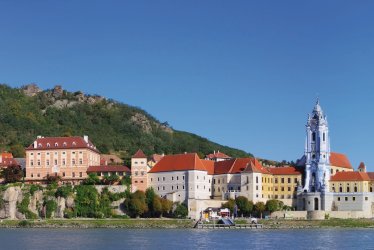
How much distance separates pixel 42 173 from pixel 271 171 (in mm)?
32084

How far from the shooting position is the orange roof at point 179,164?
103 meters

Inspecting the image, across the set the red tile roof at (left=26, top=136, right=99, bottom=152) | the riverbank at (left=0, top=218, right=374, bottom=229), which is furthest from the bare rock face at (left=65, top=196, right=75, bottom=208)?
the red tile roof at (left=26, top=136, right=99, bottom=152)

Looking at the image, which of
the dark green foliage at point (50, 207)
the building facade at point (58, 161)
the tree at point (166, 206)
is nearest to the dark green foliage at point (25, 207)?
the dark green foliage at point (50, 207)

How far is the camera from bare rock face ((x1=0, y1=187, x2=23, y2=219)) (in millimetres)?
99750

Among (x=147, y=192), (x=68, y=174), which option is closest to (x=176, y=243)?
(x=147, y=192)

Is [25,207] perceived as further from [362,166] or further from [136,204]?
[362,166]

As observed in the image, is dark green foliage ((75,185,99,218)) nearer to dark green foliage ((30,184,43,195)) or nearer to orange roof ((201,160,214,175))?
dark green foliage ((30,184,43,195))

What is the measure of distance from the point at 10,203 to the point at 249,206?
1212 inches

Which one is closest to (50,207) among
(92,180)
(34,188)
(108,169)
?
(34,188)

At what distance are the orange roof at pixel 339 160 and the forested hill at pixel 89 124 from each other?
3379 cm

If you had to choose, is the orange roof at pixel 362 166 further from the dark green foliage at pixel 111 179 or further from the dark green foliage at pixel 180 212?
the dark green foliage at pixel 111 179

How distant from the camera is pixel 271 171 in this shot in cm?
11006

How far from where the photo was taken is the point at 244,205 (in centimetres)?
9919

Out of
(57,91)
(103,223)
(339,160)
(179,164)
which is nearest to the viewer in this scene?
(103,223)
